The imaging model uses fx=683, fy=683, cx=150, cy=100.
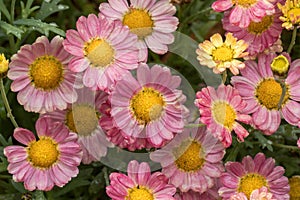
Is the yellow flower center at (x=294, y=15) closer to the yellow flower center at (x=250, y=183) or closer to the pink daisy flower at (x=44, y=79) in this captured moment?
the yellow flower center at (x=250, y=183)

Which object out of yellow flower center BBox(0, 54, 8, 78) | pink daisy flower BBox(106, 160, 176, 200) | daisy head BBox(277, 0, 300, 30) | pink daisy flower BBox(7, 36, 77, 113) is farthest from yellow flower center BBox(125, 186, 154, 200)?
daisy head BBox(277, 0, 300, 30)

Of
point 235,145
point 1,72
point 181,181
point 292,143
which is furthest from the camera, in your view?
point 292,143

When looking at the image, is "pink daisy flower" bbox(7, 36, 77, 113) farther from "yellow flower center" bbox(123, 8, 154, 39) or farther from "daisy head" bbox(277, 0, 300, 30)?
"daisy head" bbox(277, 0, 300, 30)

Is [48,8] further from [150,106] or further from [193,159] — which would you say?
[193,159]

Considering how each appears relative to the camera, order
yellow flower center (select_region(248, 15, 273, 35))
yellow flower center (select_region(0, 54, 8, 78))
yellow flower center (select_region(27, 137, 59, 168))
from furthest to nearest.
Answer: yellow flower center (select_region(248, 15, 273, 35)) → yellow flower center (select_region(27, 137, 59, 168)) → yellow flower center (select_region(0, 54, 8, 78))

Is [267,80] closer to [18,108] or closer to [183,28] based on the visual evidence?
[183,28]

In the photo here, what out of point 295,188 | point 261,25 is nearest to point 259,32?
point 261,25

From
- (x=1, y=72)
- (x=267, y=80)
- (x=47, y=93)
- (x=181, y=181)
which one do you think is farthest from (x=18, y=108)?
(x=267, y=80)
